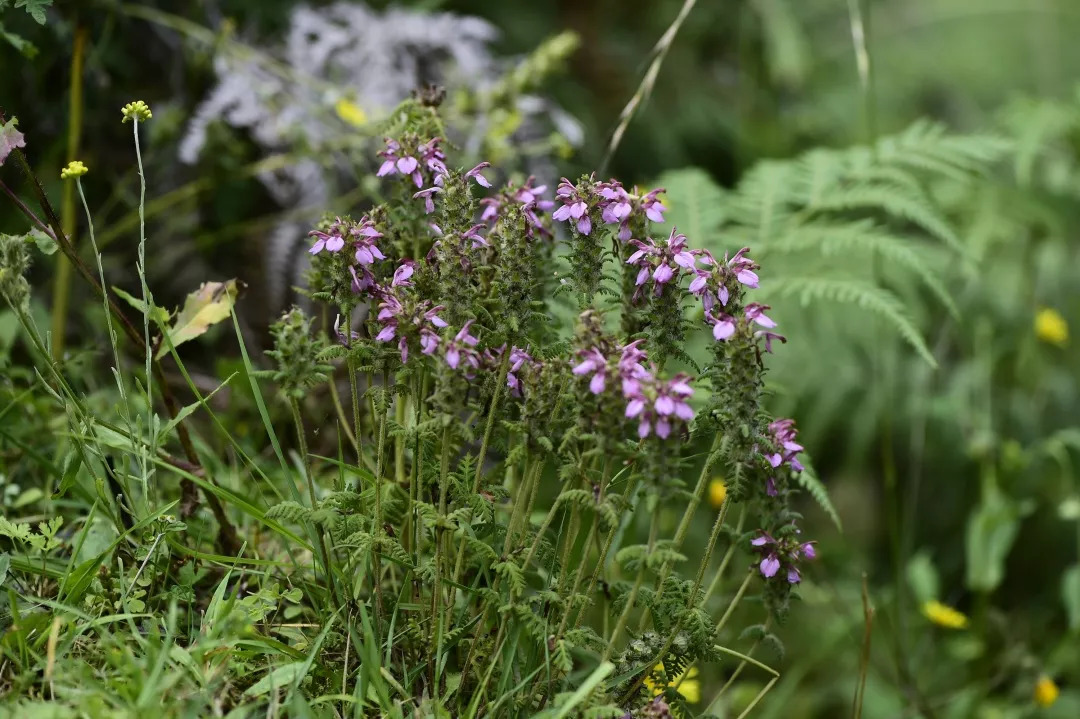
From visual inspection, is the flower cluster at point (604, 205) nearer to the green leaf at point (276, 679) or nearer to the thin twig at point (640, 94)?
the thin twig at point (640, 94)

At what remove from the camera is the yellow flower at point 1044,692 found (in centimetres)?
286

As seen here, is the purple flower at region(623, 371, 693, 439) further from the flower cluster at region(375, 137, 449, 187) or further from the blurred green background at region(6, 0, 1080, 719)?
the blurred green background at region(6, 0, 1080, 719)

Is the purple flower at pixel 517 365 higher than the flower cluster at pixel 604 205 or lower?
lower

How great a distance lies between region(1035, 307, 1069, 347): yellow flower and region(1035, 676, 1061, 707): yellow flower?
134 cm

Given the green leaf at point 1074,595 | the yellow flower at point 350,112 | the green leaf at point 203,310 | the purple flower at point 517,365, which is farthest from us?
the yellow flower at point 350,112

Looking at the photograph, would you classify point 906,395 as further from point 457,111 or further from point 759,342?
point 759,342

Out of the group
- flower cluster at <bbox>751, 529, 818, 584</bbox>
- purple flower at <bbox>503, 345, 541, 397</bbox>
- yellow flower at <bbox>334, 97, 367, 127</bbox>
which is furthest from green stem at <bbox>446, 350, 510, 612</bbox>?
yellow flower at <bbox>334, 97, 367, 127</bbox>

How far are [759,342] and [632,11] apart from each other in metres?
3.49

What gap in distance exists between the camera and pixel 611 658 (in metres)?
1.62

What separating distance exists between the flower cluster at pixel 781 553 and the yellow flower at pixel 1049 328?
8.00 ft

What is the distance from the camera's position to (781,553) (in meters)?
1.65

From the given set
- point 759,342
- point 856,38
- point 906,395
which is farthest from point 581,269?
point 906,395

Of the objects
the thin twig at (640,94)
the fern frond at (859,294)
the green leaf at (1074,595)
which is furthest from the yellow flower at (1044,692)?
the thin twig at (640,94)

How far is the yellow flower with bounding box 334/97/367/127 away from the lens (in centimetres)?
300
